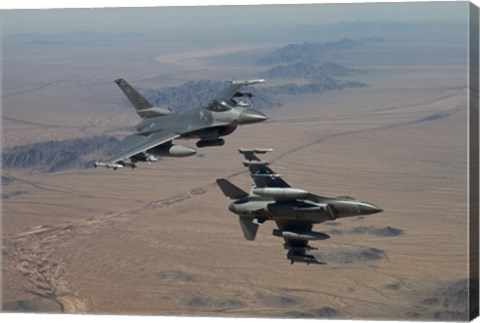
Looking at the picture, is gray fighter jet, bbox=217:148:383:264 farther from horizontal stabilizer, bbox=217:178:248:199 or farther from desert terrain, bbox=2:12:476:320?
desert terrain, bbox=2:12:476:320

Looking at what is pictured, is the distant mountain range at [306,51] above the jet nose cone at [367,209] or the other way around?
the other way around

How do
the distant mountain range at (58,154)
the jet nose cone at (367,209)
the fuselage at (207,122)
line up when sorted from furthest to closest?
1. the distant mountain range at (58,154)
2. the fuselage at (207,122)
3. the jet nose cone at (367,209)

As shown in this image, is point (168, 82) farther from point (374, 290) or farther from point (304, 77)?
point (374, 290)

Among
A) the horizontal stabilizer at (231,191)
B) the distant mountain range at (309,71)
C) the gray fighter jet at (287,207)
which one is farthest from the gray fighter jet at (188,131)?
the distant mountain range at (309,71)

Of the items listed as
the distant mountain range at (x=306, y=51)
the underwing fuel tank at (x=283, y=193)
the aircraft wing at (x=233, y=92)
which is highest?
the aircraft wing at (x=233, y=92)

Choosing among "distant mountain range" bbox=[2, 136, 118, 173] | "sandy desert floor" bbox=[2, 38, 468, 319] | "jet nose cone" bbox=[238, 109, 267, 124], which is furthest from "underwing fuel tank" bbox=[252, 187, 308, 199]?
"distant mountain range" bbox=[2, 136, 118, 173]

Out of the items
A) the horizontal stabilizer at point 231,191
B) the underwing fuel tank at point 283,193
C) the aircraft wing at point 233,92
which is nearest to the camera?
the underwing fuel tank at point 283,193

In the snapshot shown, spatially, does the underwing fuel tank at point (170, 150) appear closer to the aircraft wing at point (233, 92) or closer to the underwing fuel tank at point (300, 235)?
the aircraft wing at point (233, 92)
